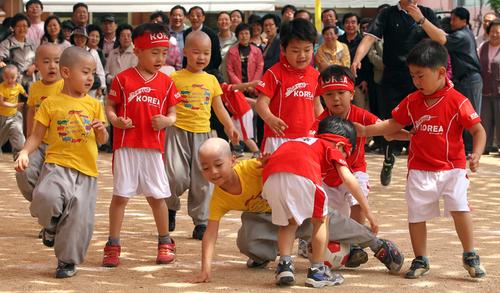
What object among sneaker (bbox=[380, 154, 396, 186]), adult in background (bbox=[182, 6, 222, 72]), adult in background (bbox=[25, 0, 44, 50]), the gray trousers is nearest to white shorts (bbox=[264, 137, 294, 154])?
sneaker (bbox=[380, 154, 396, 186])

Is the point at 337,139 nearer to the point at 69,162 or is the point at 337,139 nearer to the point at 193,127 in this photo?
the point at 69,162

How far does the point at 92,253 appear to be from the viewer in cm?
834

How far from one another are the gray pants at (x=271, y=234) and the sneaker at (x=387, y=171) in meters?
5.29

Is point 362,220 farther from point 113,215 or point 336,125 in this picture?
point 113,215

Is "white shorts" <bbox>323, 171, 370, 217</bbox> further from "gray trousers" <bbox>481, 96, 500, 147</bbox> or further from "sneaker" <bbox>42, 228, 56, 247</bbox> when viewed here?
"gray trousers" <bbox>481, 96, 500, 147</bbox>

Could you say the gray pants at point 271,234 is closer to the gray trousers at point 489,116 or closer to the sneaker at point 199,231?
the sneaker at point 199,231

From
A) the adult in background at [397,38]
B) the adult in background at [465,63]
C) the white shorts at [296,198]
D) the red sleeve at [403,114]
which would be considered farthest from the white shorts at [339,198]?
the adult in background at [465,63]

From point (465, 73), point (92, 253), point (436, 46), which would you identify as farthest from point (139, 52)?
point (465, 73)

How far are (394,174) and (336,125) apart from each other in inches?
289

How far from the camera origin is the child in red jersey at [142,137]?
7977mm

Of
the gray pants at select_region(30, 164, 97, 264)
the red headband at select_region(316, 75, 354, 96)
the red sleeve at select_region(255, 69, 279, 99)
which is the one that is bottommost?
the gray pants at select_region(30, 164, 97, 264)

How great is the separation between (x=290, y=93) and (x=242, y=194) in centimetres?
181

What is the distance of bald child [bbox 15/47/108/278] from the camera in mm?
7262

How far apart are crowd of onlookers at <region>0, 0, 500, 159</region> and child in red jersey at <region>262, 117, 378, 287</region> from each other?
8805 mm
